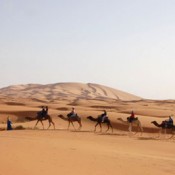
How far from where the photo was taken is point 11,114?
39969 millimetres

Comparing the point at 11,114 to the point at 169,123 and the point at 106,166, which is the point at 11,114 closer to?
the point at 169,123

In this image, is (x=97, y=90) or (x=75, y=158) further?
(x=97, y=90)

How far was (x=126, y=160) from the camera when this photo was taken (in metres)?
13.3

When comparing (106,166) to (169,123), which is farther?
(169,123)

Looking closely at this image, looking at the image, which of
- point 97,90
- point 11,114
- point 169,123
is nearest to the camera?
point 169,123

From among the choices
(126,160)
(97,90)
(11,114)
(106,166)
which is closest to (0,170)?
(106,166)

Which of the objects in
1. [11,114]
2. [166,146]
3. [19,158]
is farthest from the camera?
[11,114]

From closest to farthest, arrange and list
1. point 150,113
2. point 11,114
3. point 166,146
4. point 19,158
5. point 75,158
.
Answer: point 19,158
point 75,158
point 166,146
point 11,114
point 150,113

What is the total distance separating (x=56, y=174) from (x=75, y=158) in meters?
2.71

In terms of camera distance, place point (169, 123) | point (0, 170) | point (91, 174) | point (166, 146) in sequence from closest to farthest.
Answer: point (0, 170), point (91, 174), point (166, 146), point (169, 123)

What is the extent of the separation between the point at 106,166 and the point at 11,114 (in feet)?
96.0

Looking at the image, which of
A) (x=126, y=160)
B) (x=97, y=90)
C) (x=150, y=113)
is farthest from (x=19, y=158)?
(x=97, y=90)

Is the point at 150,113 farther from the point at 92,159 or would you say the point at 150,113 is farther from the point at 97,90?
the point at 97,90

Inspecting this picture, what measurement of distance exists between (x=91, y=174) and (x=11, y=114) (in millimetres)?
30439
